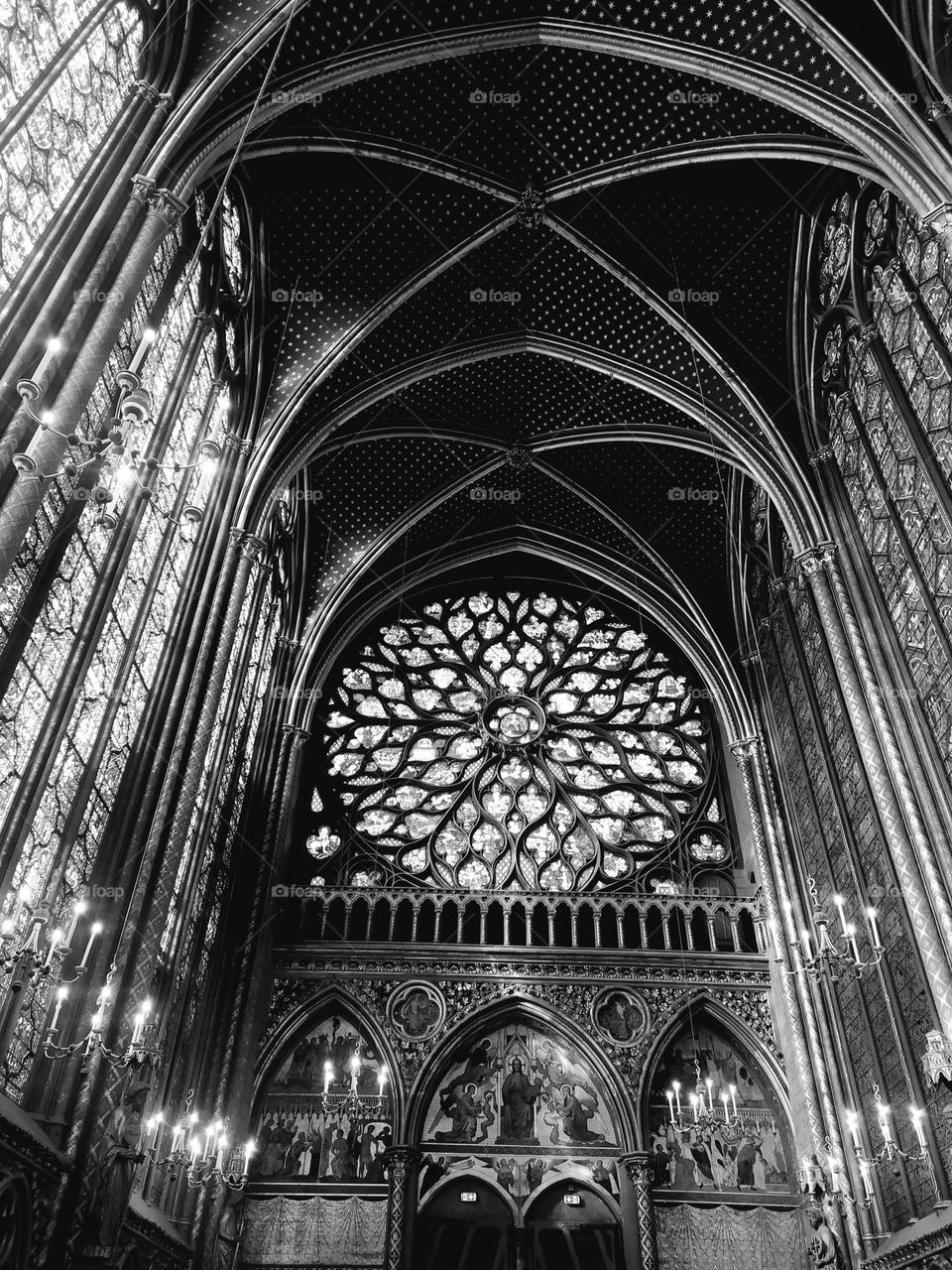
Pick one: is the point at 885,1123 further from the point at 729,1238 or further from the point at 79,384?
the point at 79,384

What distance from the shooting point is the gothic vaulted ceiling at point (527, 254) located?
40.5 feet

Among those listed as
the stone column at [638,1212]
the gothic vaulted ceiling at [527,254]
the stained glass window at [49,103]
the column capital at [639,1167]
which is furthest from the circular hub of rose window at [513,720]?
the stained glass window at [49,103]

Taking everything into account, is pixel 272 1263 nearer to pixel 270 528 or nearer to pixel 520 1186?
pixel 520 1186

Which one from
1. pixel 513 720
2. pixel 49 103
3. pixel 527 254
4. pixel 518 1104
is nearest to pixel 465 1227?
pixel 518 1104

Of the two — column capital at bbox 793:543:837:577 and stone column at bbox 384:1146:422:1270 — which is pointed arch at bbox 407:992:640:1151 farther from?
column capital at bbox 793:543:837:577

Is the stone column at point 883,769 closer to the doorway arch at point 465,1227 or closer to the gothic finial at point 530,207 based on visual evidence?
the gothic finial at point 530,207

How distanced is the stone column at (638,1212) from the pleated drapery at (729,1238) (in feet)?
0.56

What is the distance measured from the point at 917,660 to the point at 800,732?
4075 millimetres

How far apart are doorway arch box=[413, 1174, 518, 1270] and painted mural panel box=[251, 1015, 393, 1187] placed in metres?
0.84

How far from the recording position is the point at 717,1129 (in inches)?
566

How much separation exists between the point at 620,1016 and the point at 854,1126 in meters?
3.82

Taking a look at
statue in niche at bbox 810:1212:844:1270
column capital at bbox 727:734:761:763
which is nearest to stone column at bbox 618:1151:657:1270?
statue in niche at bbox 810:1212:844:1270

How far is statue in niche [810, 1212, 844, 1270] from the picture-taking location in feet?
38.8

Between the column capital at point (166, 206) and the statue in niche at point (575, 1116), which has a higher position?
the column capital at point (166, 206)
